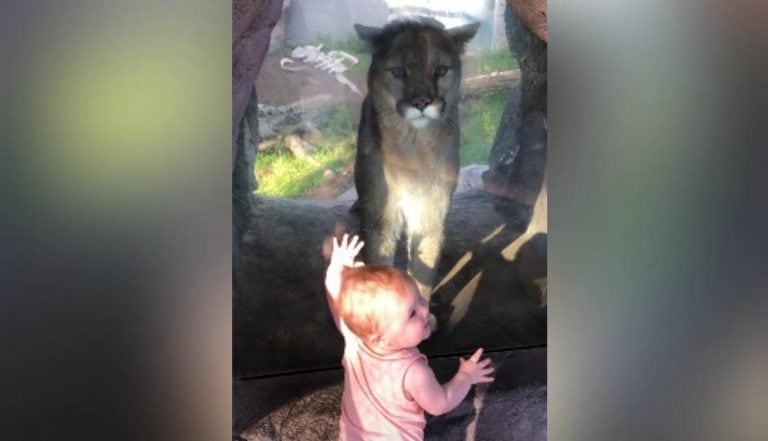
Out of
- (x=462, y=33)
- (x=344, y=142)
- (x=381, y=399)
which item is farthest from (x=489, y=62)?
(x=381, y=399)

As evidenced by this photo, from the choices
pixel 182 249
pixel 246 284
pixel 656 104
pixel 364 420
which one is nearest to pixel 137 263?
pixel 182 249

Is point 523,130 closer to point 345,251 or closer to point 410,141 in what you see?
point 410,141

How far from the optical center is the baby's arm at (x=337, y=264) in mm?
1907

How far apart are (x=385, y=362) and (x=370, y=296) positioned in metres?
0.15

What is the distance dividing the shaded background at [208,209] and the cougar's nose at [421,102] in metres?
0.37

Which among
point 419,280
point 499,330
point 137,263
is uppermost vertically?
point 137,263

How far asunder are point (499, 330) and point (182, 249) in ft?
2.62

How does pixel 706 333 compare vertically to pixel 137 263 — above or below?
below

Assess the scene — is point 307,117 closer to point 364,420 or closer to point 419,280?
point 419,280

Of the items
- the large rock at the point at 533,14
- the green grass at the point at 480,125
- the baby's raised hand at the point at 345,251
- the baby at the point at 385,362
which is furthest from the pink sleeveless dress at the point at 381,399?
the large rock at the point at 533,14

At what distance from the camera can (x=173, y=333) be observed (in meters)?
1.86

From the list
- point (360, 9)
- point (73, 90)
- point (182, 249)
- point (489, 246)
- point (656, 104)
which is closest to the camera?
point (73, 90)

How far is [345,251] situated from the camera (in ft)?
6.58

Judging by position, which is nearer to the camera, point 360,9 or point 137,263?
point 137,263
